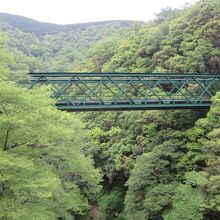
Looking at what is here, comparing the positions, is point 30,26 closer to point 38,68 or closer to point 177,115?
point 38,68

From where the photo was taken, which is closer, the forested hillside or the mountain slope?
the forested hillside

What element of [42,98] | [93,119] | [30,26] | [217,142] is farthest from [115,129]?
[30,26]

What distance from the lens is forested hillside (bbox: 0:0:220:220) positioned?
1592cm

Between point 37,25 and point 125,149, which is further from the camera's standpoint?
point 37,25

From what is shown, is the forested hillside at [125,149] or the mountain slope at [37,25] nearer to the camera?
the forested hillside at [125,149]

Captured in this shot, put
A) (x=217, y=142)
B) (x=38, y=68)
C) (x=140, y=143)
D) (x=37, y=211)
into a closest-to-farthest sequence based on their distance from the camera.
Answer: (x=37, y=211) < (x=217, y=142) < (x=140, y=143) < (x=38, y=68)

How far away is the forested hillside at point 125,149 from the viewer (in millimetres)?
15918

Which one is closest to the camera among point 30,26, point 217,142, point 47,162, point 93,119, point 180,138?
point 47,162

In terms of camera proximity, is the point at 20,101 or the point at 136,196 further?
the point at 136,196

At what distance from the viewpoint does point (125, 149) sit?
32531 mm

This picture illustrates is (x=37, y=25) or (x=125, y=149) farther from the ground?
(x=37, y=25)

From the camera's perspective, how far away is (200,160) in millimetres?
26031

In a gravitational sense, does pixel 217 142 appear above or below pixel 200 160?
above

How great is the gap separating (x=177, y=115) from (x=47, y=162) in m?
14.5
